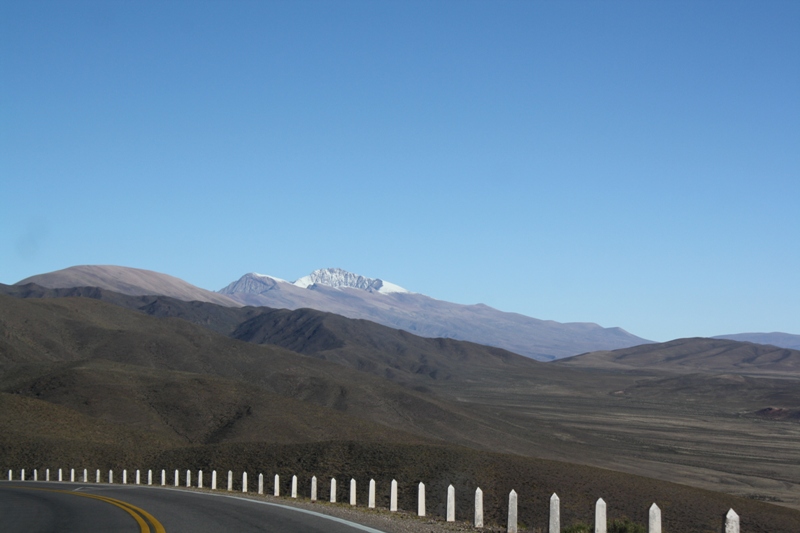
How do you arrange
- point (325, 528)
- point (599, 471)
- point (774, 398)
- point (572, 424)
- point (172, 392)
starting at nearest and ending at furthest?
point (325, 528) < point (599, 471) < point (172, 392) < point (572, 424) < point (774, 398)

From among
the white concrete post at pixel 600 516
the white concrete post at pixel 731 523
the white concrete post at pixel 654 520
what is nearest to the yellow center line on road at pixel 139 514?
the white concrete post at pixel 600 516

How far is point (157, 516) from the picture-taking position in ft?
61.3

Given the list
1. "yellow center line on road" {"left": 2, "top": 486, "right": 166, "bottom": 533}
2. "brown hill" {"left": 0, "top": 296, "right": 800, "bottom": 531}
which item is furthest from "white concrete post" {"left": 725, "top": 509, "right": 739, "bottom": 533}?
"brown hill" {"left": 0, "top": 296, "right": 800, "bottom": 531}

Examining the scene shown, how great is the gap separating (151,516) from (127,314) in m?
141

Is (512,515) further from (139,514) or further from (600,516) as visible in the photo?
(139,514)

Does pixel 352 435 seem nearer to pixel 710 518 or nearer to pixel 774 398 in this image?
pixel 710 518

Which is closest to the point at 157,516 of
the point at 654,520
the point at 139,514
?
the point at 139,514

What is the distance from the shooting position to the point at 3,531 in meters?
16.6

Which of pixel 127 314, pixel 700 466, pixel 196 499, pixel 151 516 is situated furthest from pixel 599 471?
pixel 127 314

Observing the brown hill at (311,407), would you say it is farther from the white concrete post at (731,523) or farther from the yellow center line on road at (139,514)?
the white concrete post at (731,523)

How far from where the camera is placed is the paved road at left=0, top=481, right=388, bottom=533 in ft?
54.3

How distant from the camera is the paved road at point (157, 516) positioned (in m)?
16.5

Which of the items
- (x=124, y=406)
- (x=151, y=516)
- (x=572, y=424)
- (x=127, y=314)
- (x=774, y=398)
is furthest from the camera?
(x=774, y=398)

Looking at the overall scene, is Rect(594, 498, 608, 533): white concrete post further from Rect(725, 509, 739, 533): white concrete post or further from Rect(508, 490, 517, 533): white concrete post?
Rect(725, 509, 739, 533): white concrete post
